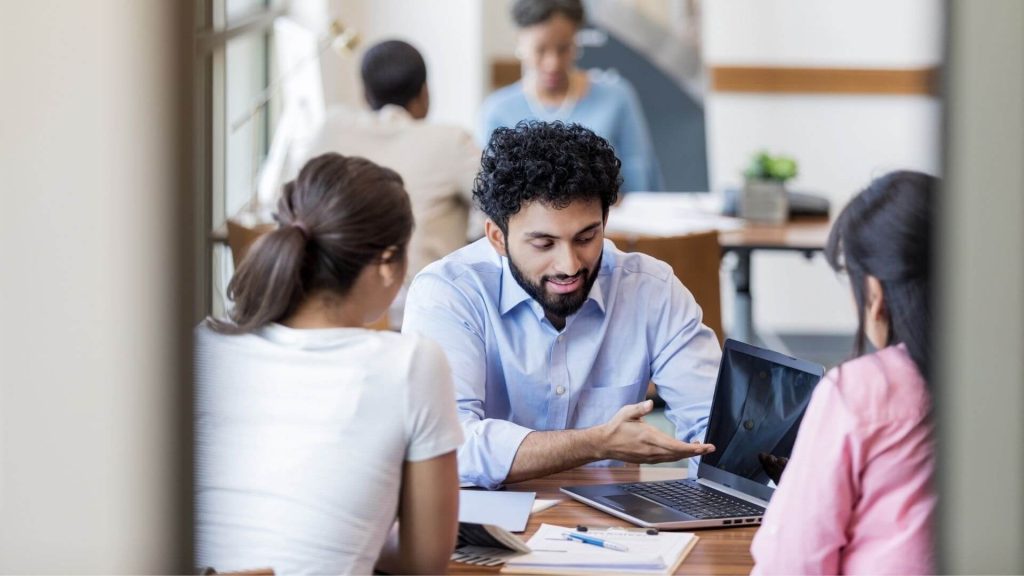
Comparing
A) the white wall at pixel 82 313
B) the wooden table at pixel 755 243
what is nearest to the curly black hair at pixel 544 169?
the white wall at pixel 82 313

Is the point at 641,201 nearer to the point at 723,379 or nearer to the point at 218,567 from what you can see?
the point at 723,379

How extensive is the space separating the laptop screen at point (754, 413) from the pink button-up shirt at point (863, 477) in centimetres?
35

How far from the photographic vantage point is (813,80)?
5629 mm

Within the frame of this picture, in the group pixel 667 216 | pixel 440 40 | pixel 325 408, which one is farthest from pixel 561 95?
pixel 325 408

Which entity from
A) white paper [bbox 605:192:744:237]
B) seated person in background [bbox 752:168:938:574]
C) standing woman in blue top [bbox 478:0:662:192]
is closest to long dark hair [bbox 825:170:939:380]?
seated person in background [bbox 752:168:938:574]

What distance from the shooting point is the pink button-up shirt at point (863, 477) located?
137 centimetres

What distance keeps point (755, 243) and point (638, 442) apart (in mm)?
1925

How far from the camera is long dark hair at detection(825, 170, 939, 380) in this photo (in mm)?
1357

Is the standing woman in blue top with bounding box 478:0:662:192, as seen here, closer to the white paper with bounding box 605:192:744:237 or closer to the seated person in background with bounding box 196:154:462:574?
the white paper with bounding box 605:192:744:237

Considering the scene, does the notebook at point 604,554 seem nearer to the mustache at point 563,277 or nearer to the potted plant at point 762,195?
the mustache at point 563,277

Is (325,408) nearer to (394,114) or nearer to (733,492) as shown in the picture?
(733,492)

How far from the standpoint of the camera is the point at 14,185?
1243mm

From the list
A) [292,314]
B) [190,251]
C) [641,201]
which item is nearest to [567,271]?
[292,314]

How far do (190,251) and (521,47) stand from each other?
337 cm
